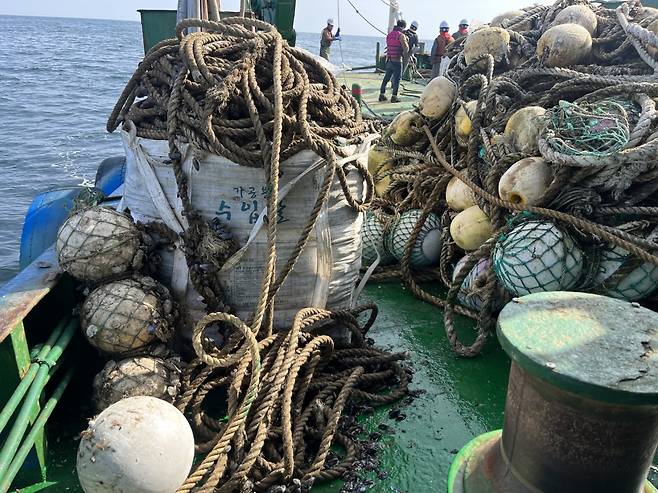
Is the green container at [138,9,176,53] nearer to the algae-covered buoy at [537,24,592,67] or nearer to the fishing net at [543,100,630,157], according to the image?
the algae-covered buoy at [537,24,592,67]

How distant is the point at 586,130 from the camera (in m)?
3.21

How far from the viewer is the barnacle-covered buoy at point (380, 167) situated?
5152 millimetres

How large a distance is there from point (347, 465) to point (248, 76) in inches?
72.7

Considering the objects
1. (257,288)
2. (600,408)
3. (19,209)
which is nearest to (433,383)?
(257,288)

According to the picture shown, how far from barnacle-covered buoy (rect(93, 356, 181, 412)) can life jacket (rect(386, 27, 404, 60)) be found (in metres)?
10.1

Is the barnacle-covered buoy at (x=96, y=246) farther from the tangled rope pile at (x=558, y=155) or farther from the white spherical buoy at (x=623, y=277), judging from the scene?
the white spherical buoy at (x=623, y=277)

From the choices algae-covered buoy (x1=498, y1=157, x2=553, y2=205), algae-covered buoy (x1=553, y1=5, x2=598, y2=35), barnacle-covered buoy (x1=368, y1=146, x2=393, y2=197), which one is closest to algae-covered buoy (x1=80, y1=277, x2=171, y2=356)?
algae-covered buoy (x1=498, y1=157, x2=553, y2=205)

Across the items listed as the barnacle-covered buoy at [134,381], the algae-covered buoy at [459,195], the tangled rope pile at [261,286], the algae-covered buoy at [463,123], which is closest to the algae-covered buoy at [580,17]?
the algae-covered buoy at [463,123]

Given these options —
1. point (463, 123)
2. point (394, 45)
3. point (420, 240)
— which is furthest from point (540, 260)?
point (394, 45)

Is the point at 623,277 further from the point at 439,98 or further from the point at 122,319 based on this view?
the point at 122,319

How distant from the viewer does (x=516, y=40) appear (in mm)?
5105

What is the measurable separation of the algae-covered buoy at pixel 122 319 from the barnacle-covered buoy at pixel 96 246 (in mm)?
100

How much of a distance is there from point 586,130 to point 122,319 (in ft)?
8.85

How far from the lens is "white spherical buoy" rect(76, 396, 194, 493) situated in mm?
1783
